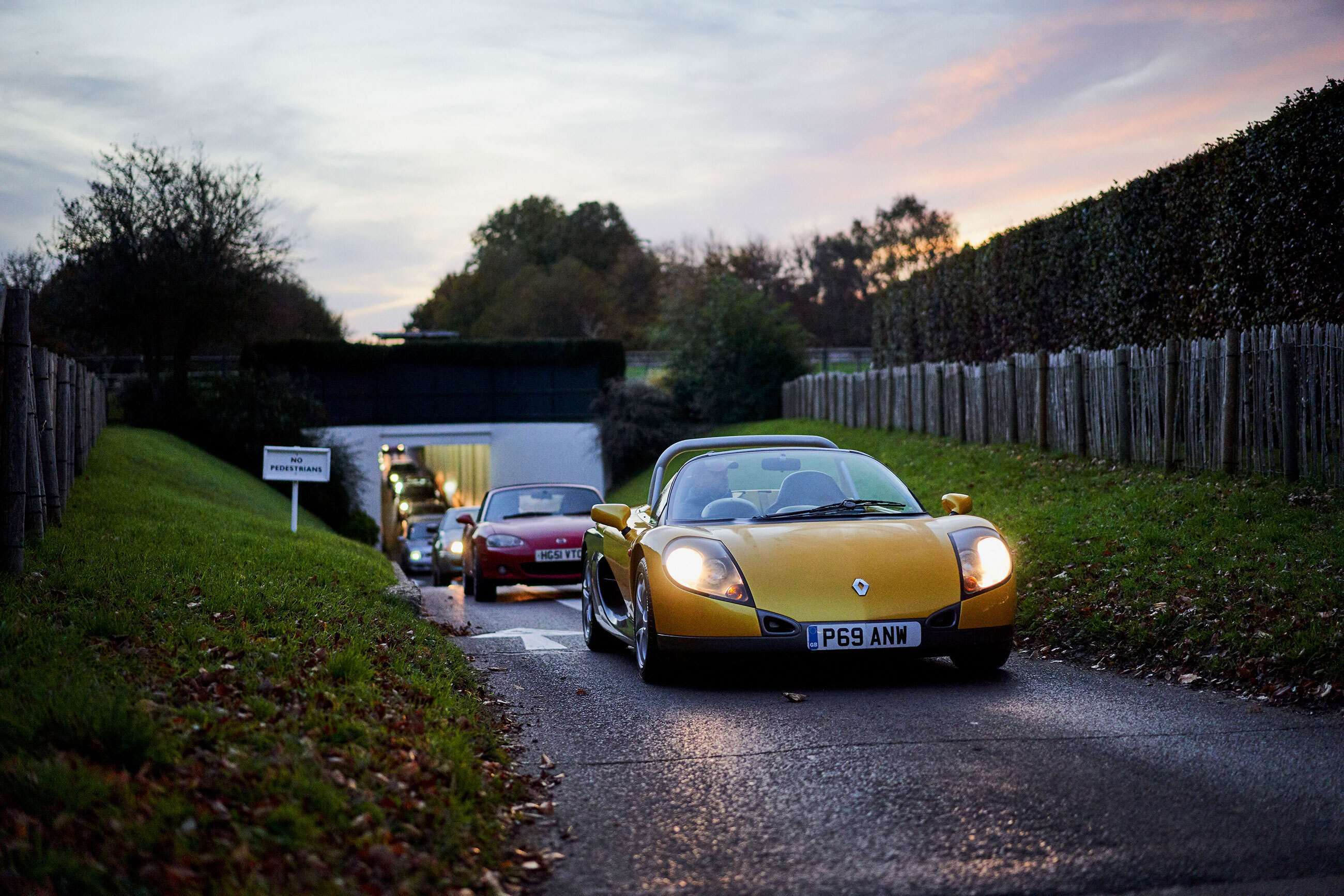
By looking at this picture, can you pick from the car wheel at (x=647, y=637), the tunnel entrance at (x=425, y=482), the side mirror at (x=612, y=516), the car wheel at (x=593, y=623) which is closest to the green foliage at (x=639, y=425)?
the tunnel entrance at (x=425, y=482)

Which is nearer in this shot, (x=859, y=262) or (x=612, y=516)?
(x=612, y=516)

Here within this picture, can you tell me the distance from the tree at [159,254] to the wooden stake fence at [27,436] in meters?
23.9

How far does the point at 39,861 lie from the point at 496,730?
315 cm

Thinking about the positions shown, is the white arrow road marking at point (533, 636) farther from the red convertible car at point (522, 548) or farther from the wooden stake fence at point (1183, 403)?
the wooden stake fence at point (1183, 403)

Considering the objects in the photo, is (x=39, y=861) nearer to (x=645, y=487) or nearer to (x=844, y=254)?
(x=645, y=487)

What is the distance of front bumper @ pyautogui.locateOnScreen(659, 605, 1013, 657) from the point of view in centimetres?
709

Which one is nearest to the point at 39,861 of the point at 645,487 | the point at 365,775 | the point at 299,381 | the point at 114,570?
the point at 365,775

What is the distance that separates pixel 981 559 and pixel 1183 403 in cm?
814

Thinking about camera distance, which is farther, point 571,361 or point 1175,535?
point 571,361

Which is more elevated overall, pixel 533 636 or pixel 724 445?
pixel 724 445

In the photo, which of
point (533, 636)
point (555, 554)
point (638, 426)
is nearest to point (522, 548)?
point (555, 554)

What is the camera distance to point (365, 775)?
4594 millimetres

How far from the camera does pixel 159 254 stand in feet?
123

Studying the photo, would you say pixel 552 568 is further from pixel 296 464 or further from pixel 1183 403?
pixel 1183 403
